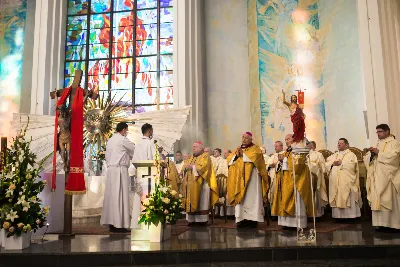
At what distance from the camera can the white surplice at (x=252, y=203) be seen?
23.9 ft

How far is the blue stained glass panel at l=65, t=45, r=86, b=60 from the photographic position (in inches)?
579

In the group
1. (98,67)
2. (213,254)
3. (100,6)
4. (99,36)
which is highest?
(100,6)

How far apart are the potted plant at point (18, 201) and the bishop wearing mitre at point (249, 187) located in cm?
331

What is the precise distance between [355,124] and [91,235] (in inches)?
305

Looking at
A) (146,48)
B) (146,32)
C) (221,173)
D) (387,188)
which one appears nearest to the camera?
(387,188)

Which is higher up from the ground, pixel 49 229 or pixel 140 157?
pixel 140 157

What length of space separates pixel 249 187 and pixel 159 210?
2325 millimetres

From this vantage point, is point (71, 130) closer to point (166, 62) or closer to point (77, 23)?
point (166, 62)

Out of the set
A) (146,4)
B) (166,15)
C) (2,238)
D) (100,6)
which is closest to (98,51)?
(100,6)

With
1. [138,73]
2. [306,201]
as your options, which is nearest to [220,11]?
[138,73]

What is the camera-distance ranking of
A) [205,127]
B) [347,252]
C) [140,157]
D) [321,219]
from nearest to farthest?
1. [347,252]
2. [140,157]
3. [321,219]
4. [205,127]

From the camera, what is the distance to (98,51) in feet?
48.3

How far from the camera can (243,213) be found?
7.35 metres

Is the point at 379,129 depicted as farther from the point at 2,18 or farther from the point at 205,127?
the point at 2,18
